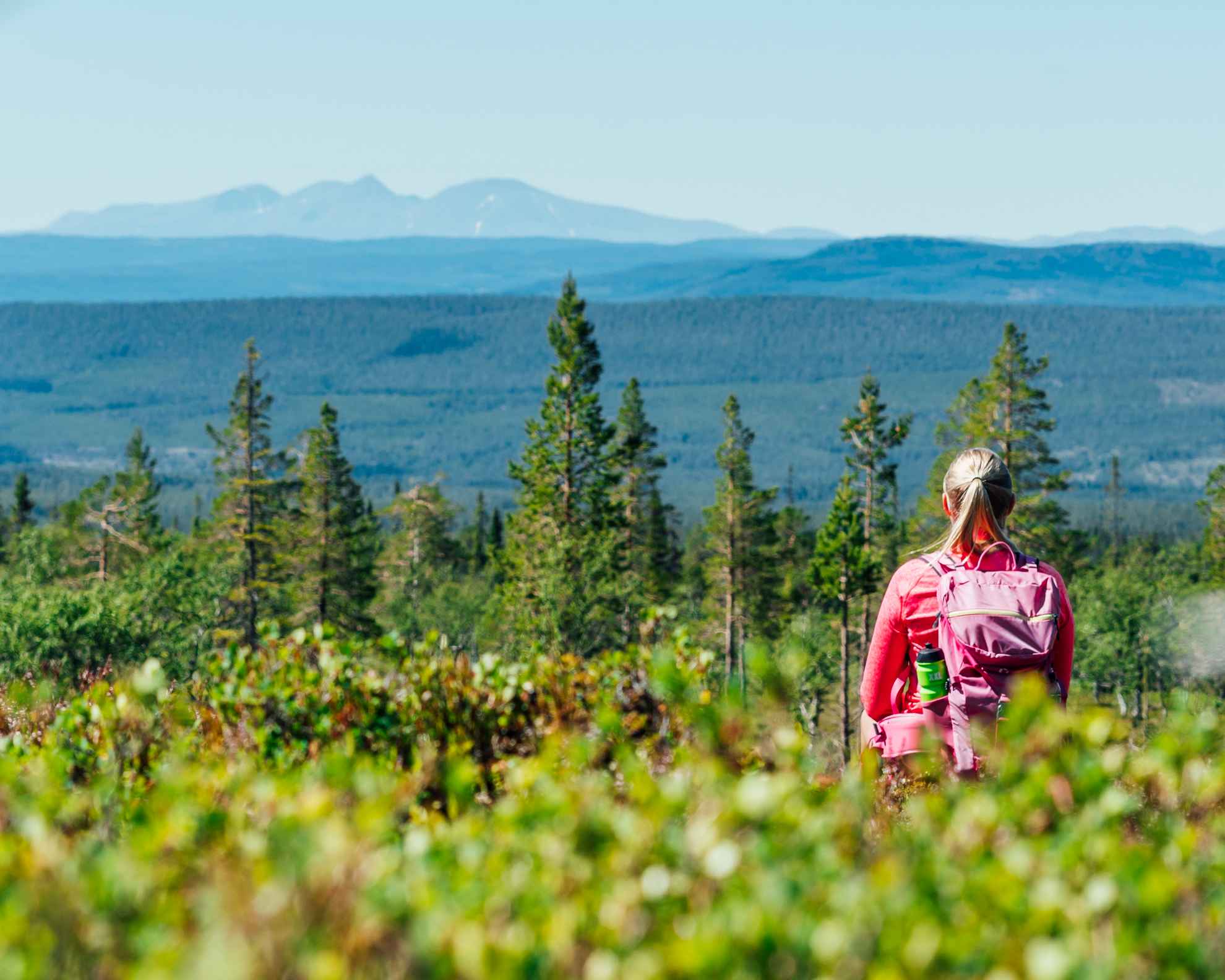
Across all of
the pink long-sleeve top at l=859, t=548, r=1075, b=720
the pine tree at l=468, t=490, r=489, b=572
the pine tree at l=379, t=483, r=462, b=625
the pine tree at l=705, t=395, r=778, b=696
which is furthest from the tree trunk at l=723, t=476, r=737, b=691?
the pink long-sleeve top at l=859, t=548, r=1075, b=720

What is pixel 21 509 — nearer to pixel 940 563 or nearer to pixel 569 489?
pixel 569 489

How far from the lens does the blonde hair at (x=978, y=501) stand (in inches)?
260

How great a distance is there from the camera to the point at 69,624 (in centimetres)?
3350

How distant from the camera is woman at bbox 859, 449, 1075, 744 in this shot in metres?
6.60

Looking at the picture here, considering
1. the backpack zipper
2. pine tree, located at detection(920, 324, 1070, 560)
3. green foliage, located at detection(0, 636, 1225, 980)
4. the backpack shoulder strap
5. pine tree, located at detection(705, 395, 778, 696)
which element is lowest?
pine tree, located at detection(705, 395, 778, 696)

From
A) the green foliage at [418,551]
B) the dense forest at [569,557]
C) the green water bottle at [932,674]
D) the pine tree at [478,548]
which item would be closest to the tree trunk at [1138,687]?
the dense forest at [569,557]

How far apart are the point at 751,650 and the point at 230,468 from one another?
174 feet

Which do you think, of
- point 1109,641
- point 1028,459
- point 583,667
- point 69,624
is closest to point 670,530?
point 1109,641

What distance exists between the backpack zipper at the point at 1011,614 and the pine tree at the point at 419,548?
7499 cm

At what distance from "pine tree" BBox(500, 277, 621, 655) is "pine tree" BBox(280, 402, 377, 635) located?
18.2 feet

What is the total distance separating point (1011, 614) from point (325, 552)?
50.1 meters

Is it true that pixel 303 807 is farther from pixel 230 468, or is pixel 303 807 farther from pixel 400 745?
pixel 230 468

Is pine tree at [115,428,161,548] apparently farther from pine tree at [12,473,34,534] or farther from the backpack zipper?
the backpack zipper

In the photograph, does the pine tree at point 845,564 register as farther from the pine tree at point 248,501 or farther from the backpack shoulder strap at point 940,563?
the backpack shoulder strap at point 940,563
